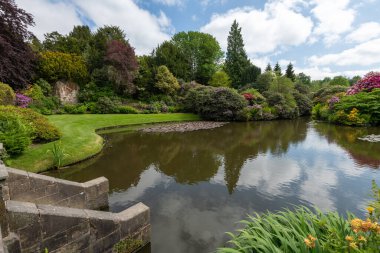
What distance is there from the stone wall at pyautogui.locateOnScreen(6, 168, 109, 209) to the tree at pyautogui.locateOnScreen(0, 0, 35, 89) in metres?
12.7

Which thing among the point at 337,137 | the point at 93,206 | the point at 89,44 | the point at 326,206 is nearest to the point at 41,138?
the point at 93,206

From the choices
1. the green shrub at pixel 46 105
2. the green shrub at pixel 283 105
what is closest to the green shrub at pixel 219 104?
the green shrub at pixel 283 105

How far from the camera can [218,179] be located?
25.4 ft

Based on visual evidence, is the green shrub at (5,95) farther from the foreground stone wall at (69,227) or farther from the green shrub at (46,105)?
the foreground stone wall at (69,227)

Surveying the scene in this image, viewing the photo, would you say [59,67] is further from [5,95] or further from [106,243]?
[106,243]

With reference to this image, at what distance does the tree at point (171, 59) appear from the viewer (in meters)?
33.0

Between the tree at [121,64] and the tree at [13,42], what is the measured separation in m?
10.1

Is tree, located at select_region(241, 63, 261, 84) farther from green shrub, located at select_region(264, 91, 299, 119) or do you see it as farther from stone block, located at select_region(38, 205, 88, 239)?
stone block, located at select_region(38, 205, 88, 239)

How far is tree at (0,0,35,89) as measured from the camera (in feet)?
44.9

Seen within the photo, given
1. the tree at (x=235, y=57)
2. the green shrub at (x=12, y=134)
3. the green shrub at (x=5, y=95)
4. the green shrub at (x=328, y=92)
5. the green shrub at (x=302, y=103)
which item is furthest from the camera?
the tree at (x=235, y=57)

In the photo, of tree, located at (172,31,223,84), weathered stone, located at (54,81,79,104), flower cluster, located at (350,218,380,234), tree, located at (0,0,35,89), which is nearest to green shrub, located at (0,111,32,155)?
tree, located at (0,0,35,89)

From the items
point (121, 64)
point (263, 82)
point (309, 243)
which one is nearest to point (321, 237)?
point (309, 243)

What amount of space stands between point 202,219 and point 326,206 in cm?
352

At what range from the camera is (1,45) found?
13180mm
